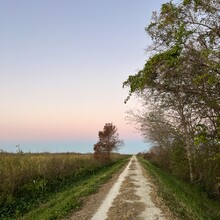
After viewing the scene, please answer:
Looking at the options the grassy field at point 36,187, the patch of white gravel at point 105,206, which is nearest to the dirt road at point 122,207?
the patch of white gravel at point 105,206

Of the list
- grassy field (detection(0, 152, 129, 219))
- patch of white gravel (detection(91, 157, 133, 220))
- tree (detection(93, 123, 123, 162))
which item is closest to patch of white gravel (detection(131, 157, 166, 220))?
patch of white gravel (detection(91, 157, 133, 220))

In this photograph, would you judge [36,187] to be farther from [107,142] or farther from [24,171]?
[107,142]

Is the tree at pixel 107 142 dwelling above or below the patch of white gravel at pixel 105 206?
above

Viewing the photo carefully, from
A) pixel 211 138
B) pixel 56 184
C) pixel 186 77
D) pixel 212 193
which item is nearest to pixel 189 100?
pixel 186 77

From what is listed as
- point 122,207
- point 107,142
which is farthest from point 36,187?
point 107,142

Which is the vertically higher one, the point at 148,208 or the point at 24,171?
the point at 24,171

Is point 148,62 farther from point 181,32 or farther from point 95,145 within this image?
point 95,145

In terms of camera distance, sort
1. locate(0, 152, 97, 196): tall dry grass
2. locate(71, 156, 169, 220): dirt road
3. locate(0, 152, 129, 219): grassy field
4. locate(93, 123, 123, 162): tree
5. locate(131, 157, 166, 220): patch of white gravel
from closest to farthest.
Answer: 1. locate(131, 157, 166, 220): patch of white gravel
2. locate(71, 156, 169, 220): dirt road
3. locate(0, 152, 129, 219): grassy field
4. locate(0, 152, 97, 196): tall dry grass
5. locate(93, 123, 123, 162): tree

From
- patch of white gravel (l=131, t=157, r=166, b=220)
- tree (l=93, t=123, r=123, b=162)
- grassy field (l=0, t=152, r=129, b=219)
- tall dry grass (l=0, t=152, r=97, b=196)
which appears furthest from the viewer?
tree (l=93, t=123, r=123, b=162)

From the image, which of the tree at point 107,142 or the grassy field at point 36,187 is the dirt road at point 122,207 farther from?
the tree at point 107,142

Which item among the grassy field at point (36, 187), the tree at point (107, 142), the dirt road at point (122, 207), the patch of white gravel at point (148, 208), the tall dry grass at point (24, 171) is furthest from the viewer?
the tree at point (107, 142)

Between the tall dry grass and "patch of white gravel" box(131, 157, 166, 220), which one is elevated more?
the tall dry grass

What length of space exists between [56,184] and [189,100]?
11.8 meters

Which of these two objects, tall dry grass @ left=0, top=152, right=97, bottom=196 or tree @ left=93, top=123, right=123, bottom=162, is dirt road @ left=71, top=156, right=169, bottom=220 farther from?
tree @ left=93, top=123, right=123, bottom=162
